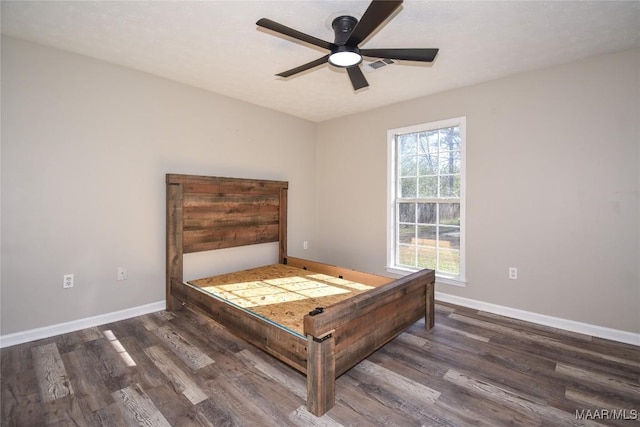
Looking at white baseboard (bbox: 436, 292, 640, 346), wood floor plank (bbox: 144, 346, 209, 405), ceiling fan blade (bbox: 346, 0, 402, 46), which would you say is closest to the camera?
ceiling fan blade (bbox: 346, 0, 402, 46)

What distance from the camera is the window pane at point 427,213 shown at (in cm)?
387

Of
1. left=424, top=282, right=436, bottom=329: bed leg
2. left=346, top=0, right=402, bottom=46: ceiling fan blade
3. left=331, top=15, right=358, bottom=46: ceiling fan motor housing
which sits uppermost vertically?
left=331, top=15, right=358, bottom=46: ceiling fan motor housing

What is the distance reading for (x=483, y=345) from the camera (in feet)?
8.59

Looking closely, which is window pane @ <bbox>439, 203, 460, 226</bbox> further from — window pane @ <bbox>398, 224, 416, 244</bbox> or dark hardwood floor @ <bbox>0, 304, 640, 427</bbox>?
dark hardwood floor @ <bbox>0, 304, 640, 427</bbox>

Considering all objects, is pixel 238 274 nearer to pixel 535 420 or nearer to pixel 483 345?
pixel 483 345

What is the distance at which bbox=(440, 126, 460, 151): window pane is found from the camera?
12.1 ft

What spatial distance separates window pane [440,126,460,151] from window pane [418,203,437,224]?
722 millimetres

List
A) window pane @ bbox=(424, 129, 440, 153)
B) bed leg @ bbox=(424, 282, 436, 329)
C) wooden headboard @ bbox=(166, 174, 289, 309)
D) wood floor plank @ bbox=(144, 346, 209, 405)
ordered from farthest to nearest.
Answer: window pane @ bbox=(424, 129, 440, 153)
wooden headboard @ bbox=(166, 174, 289, 309)
bed leg @ bbox=(424, 282, 436, 329)
wood floor plank @ bbox=(144, 346, 209, 405)

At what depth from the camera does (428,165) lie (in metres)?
3.93

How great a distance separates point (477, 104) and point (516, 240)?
1.57 metres

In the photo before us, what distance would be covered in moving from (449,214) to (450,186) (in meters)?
0.34

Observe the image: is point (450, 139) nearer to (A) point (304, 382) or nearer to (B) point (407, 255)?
(B) point (407, 255)

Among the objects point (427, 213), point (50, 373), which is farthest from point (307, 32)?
point (50, 373)
